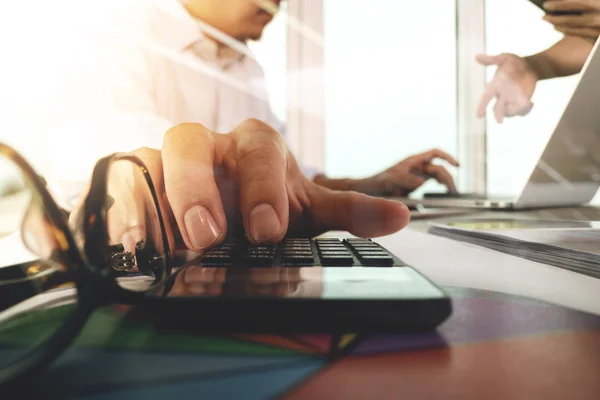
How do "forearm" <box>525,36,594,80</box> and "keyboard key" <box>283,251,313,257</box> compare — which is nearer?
"keyboard key" <box>283,251,313,257</box>

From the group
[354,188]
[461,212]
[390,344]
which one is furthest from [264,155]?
[354,188]

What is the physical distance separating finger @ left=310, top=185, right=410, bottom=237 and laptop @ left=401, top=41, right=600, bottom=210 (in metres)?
0.24

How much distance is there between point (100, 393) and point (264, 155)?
11.1 inches

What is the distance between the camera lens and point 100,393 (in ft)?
0.35

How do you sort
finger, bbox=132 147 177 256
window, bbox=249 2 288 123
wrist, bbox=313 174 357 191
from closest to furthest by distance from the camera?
finger, bbox=132 147 177 256 → wrist, bbox=313 174 357 191 → window, bbox=249 2 288 123

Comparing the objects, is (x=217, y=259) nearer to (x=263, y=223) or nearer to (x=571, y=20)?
(x=263, y=223)

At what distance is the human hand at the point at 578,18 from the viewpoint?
1.88ft

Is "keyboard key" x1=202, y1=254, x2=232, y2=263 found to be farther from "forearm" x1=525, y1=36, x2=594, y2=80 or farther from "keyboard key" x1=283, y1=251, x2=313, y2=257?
"forearm" x1=525, y1=36, x2=594, y2=80

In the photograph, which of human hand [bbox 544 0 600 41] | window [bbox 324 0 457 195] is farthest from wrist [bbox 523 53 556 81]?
window [bbox 324 0 457 195]

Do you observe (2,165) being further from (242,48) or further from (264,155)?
(242,48)

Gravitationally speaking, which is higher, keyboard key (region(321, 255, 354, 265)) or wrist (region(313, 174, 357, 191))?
wrist (region(313, 174, 357, 191))

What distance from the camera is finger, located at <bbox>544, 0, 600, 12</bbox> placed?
0.56m

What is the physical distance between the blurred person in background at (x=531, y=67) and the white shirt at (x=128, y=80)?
556 millimetres

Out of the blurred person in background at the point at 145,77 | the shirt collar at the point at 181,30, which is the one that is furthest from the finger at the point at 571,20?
the shirt collar at the point at 181,30
